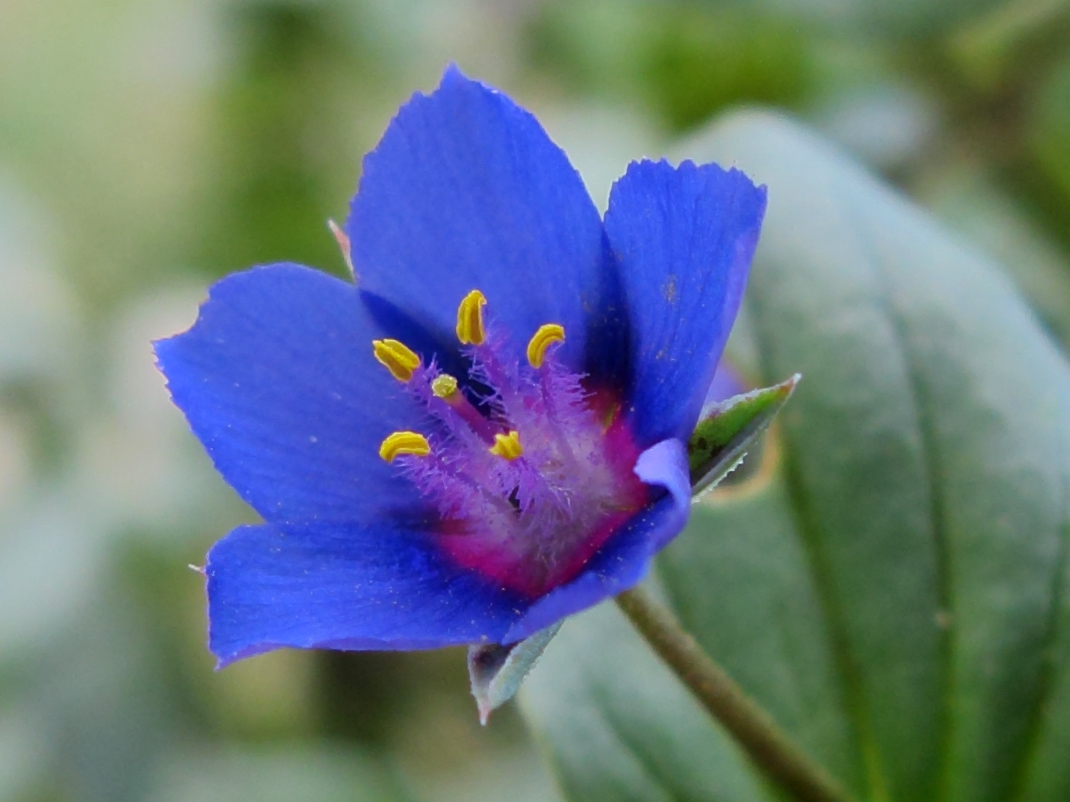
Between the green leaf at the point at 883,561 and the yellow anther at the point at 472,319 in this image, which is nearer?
the yellow anther at the point at 472,319

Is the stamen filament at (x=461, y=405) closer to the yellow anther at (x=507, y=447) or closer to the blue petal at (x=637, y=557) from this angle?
the yellow anther at (x=507, y=447)

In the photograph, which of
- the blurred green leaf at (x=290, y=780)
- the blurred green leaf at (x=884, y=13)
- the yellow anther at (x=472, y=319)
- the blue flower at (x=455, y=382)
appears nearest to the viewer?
the blue flower at (x=455, y=382)

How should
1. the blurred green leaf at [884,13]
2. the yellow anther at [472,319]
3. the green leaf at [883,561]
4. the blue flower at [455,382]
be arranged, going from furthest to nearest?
the blurred green leaf at [884,13] → the green leaf at [883,561] → the yellow anther at [472,319] → the blue flower at [455,382]

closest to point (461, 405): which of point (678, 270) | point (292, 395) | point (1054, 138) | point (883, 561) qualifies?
point (292, 395)

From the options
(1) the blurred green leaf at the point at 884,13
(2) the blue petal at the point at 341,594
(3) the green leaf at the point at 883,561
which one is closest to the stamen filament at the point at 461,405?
(2) the blue petal at the point at 341,594

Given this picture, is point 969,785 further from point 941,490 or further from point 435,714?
point 435,714

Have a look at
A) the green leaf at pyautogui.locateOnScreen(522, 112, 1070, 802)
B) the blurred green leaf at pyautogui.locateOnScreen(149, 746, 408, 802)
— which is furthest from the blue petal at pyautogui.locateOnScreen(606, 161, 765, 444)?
the blurred green leaf at pyautogui.locateOnScreen(149, 746, 408, 802)

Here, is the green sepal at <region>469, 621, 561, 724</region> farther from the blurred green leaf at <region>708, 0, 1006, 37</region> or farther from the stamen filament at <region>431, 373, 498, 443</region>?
the blurred green leaf at <region>708, 0, 1006, 37</region>

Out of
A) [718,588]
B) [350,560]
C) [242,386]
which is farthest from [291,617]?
[718,588]
